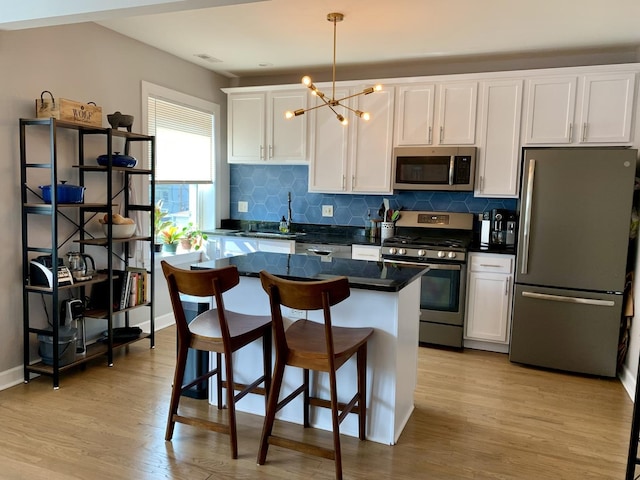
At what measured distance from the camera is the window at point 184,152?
4367 mm

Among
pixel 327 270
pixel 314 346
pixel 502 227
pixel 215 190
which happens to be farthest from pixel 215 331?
pixel 215 190

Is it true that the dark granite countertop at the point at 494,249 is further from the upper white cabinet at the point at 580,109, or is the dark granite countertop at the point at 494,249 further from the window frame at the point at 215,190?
the window frame at the point at 215,190

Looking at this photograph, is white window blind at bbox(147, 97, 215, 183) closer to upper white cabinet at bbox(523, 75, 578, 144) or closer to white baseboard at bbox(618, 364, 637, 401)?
upper white cabinet at bbox(523, 75, 578, 144)

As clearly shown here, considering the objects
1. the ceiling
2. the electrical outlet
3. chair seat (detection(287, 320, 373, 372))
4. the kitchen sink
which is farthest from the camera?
the electrical outlet

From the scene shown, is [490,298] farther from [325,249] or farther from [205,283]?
[205,283]

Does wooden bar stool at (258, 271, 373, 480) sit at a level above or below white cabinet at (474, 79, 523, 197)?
below

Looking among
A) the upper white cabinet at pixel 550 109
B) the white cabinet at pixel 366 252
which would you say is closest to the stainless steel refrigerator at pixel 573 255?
the upper white cabinet at pixel 550 109

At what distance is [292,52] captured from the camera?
169 inches

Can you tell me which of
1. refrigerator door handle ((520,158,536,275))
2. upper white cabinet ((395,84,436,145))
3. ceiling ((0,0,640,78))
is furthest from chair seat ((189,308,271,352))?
upper white cabinet ((395,84,436,145))

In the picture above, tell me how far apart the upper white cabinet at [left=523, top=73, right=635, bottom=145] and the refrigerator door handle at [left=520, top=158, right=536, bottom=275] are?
49 centimetres

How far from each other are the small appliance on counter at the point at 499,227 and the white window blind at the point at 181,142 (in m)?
2.88

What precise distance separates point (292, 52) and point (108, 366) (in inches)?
120

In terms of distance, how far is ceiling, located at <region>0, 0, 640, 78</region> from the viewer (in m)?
2.98

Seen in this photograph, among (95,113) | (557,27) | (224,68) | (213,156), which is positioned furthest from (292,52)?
(557,27)
